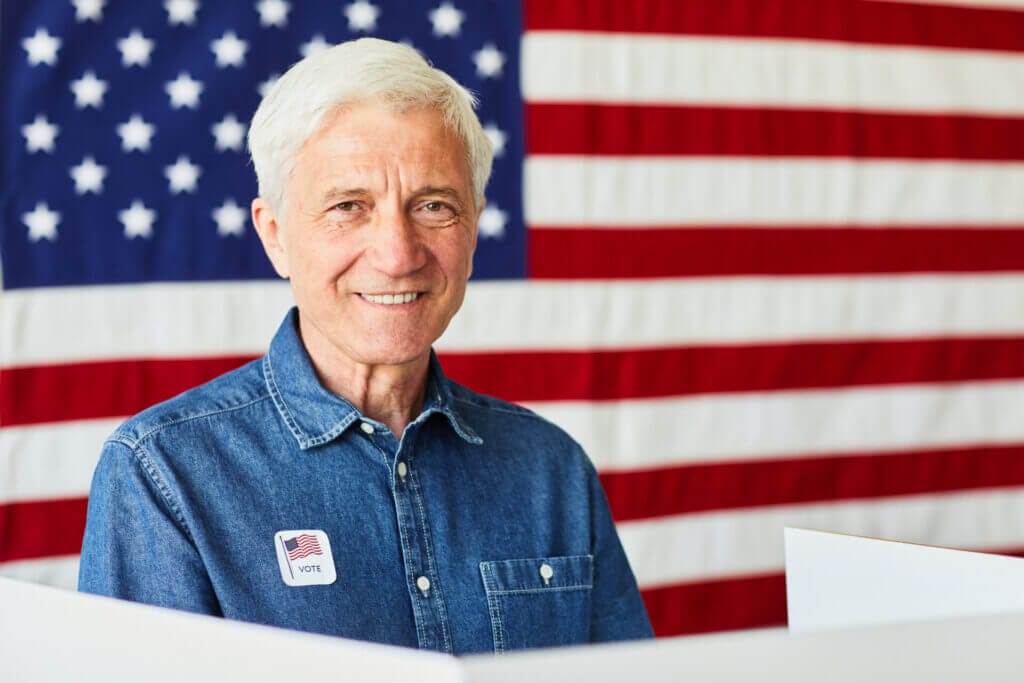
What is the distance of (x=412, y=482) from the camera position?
116cm

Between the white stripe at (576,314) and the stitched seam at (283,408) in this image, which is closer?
the stitched seam at (283,408)

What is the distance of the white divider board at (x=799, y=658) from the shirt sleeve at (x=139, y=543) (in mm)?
755

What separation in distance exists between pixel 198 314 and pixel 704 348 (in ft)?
3.45

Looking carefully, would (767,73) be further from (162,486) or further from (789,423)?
(162,486)

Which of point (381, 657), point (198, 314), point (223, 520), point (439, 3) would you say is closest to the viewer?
point (381, 657)

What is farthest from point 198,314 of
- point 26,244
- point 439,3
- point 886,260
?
point 886,260

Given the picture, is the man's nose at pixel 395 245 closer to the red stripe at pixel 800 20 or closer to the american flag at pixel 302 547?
the american flag at pixel 302 547

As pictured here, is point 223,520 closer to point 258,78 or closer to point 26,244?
point 26,244

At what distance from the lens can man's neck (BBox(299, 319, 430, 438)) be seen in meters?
1.18

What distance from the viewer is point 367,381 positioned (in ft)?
3.88

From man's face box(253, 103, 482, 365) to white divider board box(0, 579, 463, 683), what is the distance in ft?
2.37

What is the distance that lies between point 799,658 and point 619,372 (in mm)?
1857

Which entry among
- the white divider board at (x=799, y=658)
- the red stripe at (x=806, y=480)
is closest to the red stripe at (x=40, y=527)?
the red stripe at (x=806, y=480)

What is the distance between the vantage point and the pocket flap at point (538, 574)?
1.16 metres
